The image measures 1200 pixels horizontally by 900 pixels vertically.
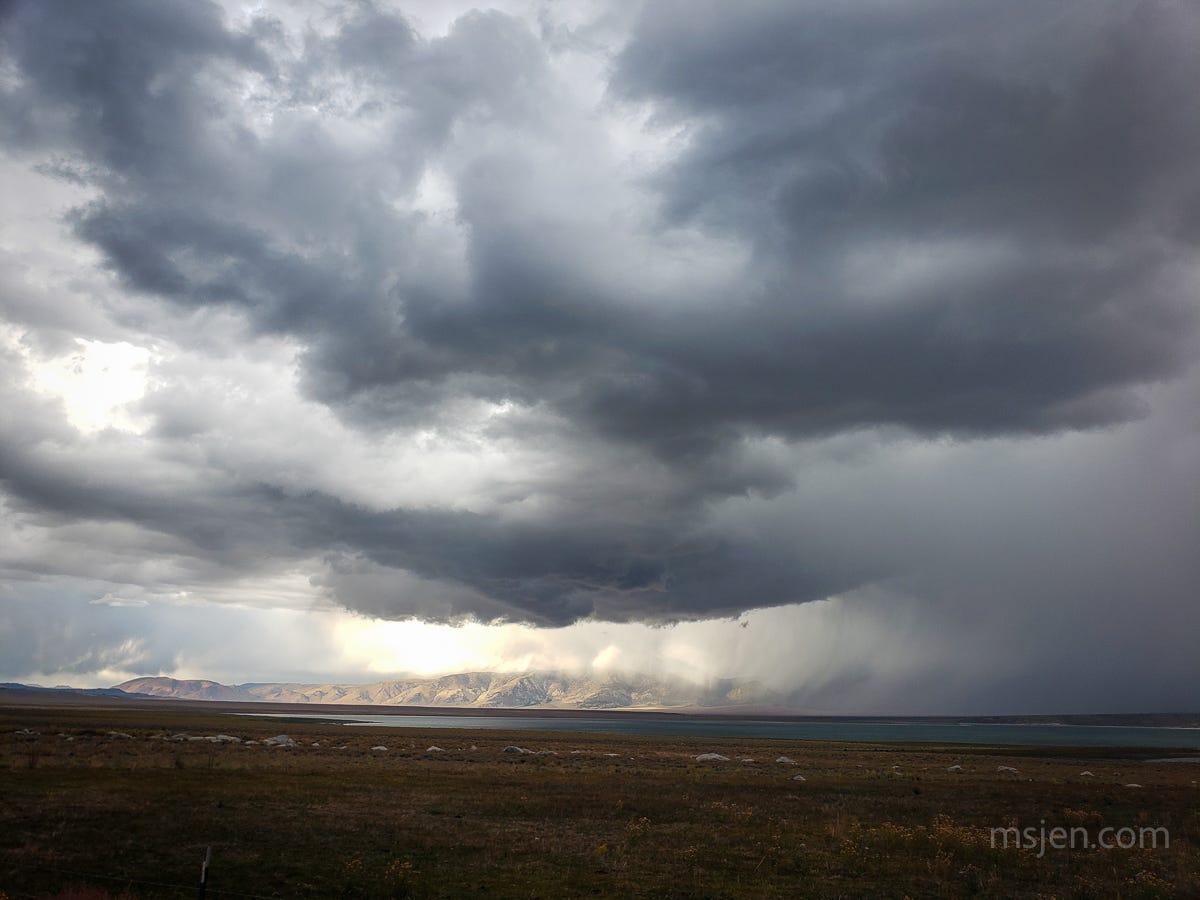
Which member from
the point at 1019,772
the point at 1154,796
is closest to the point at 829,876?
the point at 1154,796

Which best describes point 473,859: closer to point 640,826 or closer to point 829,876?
point 640,826

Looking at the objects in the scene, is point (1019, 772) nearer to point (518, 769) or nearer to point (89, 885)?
point (518, 769)

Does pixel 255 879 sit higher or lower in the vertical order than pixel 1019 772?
higher

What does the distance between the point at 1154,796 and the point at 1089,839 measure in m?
24.5

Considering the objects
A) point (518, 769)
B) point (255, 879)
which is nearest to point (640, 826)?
point (255, 879)

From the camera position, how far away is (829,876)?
90.6ft

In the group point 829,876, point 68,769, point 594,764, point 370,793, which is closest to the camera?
point 829,876

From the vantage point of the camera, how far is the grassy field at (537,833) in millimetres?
25531

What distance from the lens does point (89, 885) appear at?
917 inches

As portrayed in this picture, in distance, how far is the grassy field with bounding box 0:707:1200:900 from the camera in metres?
25.5

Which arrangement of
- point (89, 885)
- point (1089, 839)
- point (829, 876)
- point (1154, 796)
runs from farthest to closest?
point (1154, 796) → point (1089, 839) → point (829, 876) → point (89, 885)

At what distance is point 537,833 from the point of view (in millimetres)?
34375

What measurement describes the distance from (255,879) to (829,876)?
799 inches

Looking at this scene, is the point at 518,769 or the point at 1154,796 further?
the point at 518,769
